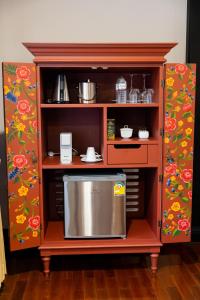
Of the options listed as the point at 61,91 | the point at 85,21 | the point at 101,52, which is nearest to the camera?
the point at 101,52

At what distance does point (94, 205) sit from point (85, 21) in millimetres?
1486

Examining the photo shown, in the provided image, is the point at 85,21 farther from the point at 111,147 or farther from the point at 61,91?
the point at 111,147

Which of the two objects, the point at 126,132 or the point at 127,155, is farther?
the point at 126,132

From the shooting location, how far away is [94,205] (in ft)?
8.32

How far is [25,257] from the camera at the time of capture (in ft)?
9.43

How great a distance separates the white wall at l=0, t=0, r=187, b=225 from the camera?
9.40ft

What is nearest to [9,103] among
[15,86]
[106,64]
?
[15,86]

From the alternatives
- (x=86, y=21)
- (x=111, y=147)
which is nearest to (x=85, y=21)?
(x=86, y=21)

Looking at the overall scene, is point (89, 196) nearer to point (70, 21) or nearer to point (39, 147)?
point (39, 147)

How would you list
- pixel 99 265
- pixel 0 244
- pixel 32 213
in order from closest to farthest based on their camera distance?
pixel 0 244 < pixel 32 213 < pixel 99 265

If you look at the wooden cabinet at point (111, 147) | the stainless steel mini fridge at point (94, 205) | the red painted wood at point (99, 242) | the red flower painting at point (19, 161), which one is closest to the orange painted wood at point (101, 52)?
the wooden cabinet at point (111, 147)

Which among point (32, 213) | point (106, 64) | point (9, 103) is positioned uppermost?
point (106, 64)

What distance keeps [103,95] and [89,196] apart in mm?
863

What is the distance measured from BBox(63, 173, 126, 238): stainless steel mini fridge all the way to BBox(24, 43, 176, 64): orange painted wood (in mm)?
821
